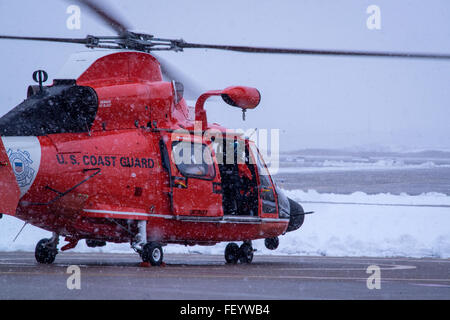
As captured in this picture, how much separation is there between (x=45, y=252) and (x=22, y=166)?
97.0 inches

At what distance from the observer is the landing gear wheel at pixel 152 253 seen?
13359mm

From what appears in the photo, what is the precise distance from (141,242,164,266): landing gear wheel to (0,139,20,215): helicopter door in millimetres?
2638

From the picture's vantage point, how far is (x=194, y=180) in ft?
47.9

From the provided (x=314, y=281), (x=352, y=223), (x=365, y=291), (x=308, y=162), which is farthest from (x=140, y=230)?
(x=308, y=162)

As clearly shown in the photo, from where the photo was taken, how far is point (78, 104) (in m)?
13.0

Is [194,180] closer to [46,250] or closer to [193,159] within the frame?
[193,159]

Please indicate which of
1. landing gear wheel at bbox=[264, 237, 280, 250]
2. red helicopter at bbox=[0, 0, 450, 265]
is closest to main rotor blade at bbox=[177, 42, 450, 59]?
red helicopter at bbox=[0, 0, 450, 265]

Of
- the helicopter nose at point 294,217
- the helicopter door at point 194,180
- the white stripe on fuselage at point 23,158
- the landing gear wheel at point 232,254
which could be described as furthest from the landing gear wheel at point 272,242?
the white stripe on fuselage at point 23,158

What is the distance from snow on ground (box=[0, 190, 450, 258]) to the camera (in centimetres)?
2083

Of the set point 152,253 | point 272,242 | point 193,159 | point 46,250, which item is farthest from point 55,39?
point 272,242

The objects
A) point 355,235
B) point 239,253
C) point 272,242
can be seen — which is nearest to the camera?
point 239,253

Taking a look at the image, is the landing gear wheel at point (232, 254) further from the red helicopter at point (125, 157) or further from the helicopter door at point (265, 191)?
the helicopter door at point (265, 191)

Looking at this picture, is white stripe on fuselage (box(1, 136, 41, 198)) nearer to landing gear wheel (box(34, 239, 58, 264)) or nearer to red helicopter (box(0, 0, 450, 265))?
red helicopter (box(0, 0, 450, 265))
